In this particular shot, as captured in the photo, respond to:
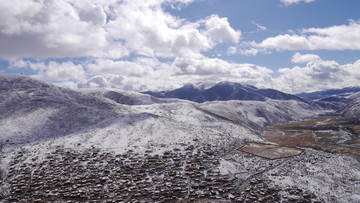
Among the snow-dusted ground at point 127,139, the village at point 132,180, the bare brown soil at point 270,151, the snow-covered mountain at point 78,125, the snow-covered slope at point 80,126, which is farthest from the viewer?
the snow-covered mountain at point 78,125

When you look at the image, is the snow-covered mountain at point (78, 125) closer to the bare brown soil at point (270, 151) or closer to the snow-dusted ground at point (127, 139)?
the snow-dusted ground at point (127, 139)

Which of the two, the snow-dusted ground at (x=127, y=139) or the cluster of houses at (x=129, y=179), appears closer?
the cluster of houses at (x=129, y=179)

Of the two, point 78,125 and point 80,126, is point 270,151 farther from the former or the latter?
point 78,125

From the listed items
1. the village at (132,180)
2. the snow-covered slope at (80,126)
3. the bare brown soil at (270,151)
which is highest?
the snow-covered slope at (80,126)

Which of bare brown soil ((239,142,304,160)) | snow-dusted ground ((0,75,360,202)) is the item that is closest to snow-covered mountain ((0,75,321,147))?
snow-dusted ground ((0,75,360,202))

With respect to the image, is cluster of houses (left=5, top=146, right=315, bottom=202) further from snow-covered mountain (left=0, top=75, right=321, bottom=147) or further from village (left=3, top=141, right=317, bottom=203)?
snow-covered mountain (left=0, top=75, right=321, bottom=147)

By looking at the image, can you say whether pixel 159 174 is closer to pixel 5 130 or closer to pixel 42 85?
pixel 5 130

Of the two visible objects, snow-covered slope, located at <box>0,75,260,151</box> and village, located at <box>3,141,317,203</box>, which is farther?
snow-covered slope, located at <box>0,75,260,151</box>

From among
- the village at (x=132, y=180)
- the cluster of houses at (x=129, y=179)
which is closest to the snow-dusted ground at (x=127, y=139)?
the village at (x=132, y=180)
